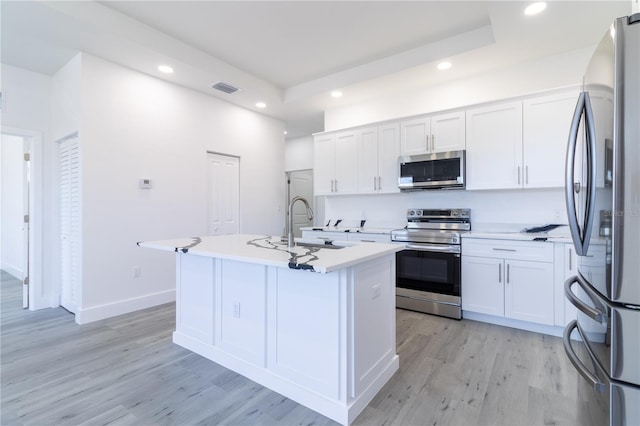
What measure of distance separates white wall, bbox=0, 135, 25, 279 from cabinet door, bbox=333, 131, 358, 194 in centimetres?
517

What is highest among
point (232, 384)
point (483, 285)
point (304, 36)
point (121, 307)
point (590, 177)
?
point (304, 36)

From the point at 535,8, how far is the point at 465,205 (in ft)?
6.73

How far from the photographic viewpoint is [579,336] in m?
1.56

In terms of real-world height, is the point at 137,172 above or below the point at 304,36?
below

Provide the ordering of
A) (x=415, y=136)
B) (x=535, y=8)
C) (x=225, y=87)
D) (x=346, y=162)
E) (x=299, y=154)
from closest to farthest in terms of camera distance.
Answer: (x=535, y=8) < (x=415, y=136) < (x=225, y=87) < (x=346, y=162) < (x=299, y=154)

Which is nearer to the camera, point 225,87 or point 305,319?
point 305,319

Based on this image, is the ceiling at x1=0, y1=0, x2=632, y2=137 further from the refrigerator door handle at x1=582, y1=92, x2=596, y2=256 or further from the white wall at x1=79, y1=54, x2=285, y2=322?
the refrigerator door handle at x1=582, y1=92, x2=596, y2=256

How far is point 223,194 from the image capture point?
4645 millimetres

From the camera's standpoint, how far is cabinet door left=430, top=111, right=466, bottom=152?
355 centimetres

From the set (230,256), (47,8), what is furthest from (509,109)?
(47,8)

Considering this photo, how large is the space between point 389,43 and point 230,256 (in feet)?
9.89

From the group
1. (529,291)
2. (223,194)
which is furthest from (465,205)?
(223,194)

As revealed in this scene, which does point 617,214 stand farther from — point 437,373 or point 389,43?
point 389,43

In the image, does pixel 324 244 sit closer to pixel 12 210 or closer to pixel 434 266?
pixel 434 266
